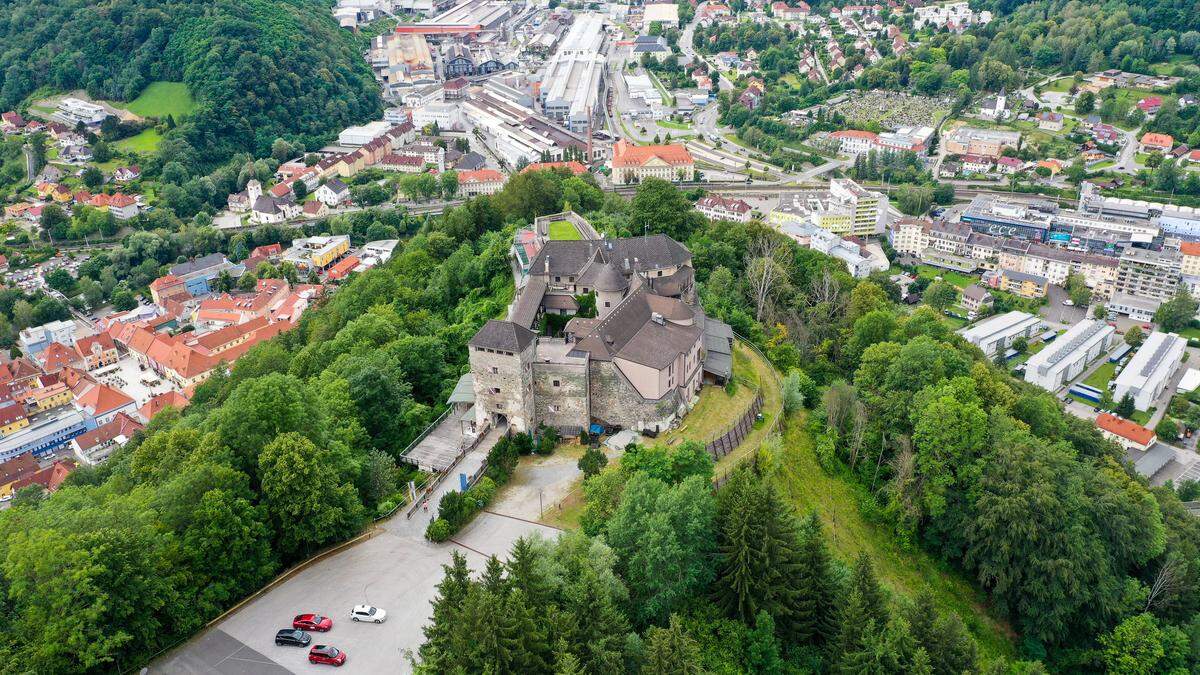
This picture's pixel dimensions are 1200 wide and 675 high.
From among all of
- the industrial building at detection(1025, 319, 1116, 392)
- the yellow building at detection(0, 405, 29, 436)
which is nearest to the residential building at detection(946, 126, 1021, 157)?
the industrial building at detection(1025, 319, 1116, 392)

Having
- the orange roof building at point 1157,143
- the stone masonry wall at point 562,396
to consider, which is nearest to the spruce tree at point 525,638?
the stone masonry wall at point 562,396

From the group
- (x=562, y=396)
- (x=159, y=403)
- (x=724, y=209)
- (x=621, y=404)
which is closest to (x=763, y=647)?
(x=621, y=404)

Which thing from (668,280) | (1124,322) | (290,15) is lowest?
(1124,322)

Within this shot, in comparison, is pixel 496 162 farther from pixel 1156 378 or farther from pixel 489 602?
pixel 489 602

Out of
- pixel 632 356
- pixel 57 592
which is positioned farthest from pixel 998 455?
pixel 57 592

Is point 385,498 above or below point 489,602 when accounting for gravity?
below

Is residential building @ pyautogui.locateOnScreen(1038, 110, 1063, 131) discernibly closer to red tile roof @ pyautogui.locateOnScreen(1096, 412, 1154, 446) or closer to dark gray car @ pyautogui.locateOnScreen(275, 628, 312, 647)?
red tile roof @ pyautogui.locateOnScreen(1096, 412, 1154, 446)

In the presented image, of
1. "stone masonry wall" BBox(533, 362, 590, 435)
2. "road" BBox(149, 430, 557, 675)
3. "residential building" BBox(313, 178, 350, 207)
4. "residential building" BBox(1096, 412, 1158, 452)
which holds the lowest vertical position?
"residential building" BBox(1096, 412, 1158, 452)

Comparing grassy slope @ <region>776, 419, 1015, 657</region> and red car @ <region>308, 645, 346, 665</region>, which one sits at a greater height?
red car @ <region>308, 645, 346, 665</region>
